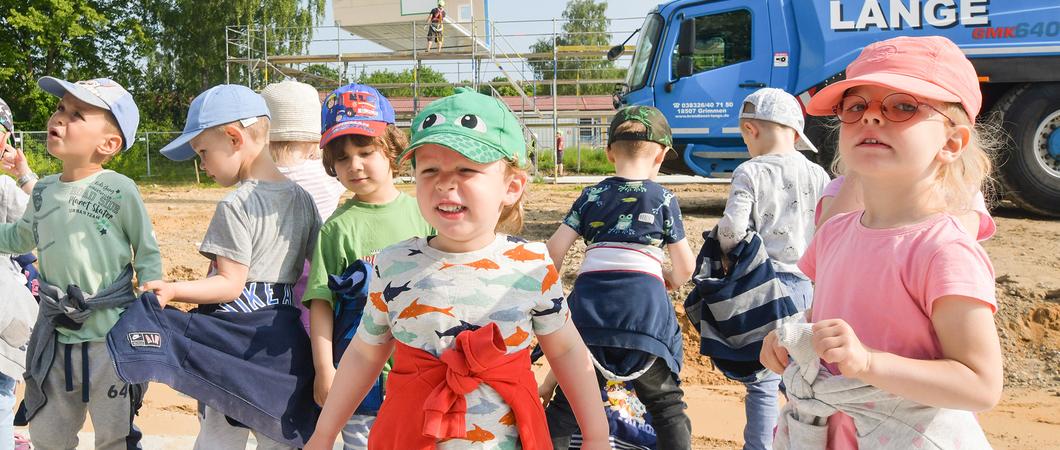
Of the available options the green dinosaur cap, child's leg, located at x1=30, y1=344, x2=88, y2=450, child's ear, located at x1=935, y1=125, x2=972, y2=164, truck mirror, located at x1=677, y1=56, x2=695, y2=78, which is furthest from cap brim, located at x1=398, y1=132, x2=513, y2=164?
truck mirror, located at x1=677, y1=56, x2=695, y2=78

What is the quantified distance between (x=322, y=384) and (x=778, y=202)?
192 cm

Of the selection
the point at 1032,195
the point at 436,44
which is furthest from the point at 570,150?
the point at 1032,195

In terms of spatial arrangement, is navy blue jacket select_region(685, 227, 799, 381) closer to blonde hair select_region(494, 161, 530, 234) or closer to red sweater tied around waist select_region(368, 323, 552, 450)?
blonde hair select_region(494, 161, 530, 234)

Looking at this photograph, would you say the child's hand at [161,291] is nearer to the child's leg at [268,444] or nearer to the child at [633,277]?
the child's leg at [268,444]

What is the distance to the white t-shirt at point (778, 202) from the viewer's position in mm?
3287

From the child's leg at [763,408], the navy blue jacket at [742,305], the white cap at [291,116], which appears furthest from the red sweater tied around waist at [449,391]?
→ the child's leg at [763,408]

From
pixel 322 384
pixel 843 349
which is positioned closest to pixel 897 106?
pixel 843 349

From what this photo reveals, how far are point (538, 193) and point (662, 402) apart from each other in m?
13.5

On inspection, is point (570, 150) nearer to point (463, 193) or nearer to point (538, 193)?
point (538, 193)

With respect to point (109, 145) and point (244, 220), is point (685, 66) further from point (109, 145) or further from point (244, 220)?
point (244, 220)

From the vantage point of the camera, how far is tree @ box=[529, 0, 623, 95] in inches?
1025

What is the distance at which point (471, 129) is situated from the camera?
1.90 m

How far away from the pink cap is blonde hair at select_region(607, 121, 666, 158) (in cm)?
141

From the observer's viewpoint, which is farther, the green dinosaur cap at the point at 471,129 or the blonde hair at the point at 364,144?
the blonde hair at the point at 364,144
